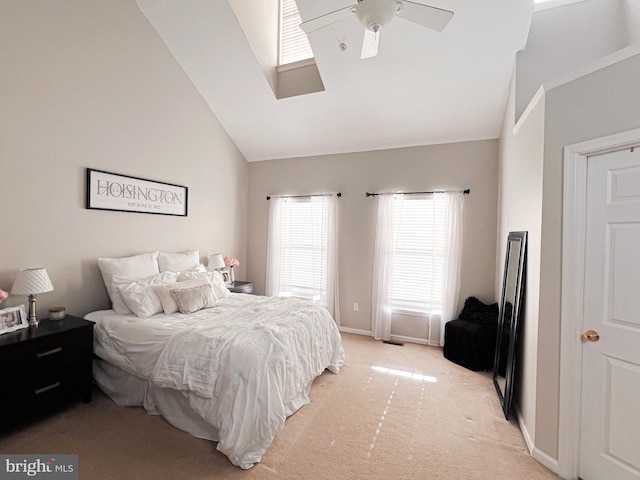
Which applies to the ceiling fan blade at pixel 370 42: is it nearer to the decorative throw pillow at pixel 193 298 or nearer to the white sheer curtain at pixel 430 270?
the white sheer curtain at pixel 430 270

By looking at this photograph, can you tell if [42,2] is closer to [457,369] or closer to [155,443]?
[155,443]

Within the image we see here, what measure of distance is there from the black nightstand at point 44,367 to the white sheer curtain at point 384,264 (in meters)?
3.24

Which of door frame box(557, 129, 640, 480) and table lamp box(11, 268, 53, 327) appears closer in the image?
door frame box(557, 129, 640, 480)

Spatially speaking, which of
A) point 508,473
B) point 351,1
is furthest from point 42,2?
point 508,473

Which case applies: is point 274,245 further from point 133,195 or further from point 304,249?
point 133,195

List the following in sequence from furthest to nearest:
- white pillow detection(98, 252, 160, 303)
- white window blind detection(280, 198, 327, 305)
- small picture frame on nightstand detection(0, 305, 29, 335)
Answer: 1. white window blind detection(280, 198, 327, 305)
2. white pillow detection(98, 252, 160, 303)
3. small picture frame on nightstand detection(0, 305, 29, 335)

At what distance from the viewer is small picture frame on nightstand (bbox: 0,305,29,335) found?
228cm

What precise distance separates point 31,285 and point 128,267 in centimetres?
80

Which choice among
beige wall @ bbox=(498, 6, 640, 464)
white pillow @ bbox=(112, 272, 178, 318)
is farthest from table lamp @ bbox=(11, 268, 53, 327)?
beige wall @ bbox=(498, 6, 640, 464)

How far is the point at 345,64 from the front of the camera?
Answer: 3.31 meters

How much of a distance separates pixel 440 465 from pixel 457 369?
1.57m

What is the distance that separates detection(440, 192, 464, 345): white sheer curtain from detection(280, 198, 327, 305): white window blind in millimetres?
1698

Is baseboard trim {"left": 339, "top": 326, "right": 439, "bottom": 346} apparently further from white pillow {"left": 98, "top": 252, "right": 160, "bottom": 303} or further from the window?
white pillow {"left": 98, "top": 252, "right": 160, "bottom": 303}

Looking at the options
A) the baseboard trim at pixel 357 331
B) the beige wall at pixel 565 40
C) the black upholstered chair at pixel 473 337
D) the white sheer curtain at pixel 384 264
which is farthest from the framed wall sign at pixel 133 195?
the beige wall at pixel 565 40
